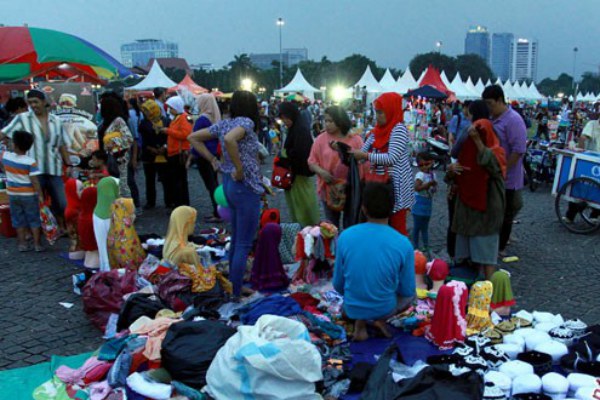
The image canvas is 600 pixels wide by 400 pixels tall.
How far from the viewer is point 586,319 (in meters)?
4.52

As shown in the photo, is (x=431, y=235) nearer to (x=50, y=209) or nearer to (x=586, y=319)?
(x=586, y=319)

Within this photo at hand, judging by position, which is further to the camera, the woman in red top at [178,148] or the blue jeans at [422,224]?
the woman in red top at [178,148]

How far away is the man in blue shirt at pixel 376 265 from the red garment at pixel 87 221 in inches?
125

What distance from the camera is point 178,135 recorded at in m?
7.75

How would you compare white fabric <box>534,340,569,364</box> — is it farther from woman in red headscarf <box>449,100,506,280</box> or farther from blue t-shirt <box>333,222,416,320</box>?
woman in red headscarf <box>449,100,506,280</box>

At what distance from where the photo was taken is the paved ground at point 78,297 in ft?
14.0

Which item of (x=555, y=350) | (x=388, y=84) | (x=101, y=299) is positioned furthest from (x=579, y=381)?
(x=388, y=84)

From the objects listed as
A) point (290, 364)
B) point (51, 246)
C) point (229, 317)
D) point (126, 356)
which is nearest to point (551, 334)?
point (290, 364)

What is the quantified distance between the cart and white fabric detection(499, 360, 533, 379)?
426 cm

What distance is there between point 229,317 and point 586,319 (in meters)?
3.02

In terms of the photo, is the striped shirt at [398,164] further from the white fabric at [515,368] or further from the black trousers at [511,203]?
the white fabric at [515,368]

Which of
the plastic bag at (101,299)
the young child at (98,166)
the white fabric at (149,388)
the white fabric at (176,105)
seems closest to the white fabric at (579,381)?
the white fabric at (149,388)

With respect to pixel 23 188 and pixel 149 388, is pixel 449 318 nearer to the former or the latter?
pixel 149 388

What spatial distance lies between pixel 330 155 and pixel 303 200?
642 mm
